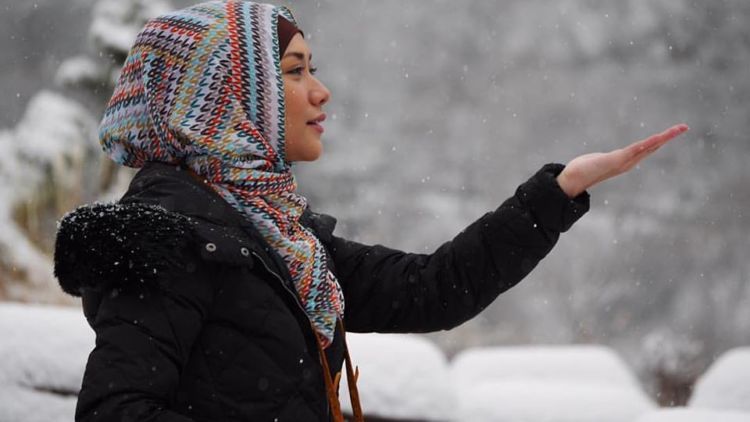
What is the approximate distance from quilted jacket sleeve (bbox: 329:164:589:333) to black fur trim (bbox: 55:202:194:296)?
58cm

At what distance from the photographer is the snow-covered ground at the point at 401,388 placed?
3.64 metres

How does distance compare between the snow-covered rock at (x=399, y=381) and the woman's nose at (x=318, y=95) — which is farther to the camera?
the snow-covered rock at (x=399, y=381)

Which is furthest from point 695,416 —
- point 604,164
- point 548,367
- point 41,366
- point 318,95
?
point 548,367

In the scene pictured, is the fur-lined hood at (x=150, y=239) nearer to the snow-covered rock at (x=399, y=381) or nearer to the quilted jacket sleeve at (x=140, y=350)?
the quilted jacket sleeve at (x=140, y=350)

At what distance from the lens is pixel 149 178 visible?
6.55 ft

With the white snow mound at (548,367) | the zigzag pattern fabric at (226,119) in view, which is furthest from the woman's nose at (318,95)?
the white snow mound at (548,367)

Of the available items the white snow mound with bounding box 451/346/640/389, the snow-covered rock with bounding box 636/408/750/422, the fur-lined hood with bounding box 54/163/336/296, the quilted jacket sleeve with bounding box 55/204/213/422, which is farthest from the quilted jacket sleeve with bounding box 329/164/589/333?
the white snow mound with bounding box 451/346/640/389

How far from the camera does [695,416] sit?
10.3 ft

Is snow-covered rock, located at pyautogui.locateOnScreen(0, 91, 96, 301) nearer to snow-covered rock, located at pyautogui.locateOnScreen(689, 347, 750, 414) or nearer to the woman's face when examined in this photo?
snow-covered rock, located at pyautogui.locateOnScreen(689, 347, 750, 414)

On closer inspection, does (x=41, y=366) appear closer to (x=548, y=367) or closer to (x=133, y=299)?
(x=133, y=299)

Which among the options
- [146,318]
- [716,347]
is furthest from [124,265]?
[716,347]

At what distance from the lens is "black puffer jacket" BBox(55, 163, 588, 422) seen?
5.67ft

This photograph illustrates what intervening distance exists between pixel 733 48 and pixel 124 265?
21112mm

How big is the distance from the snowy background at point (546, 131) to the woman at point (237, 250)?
15019 millimetres
